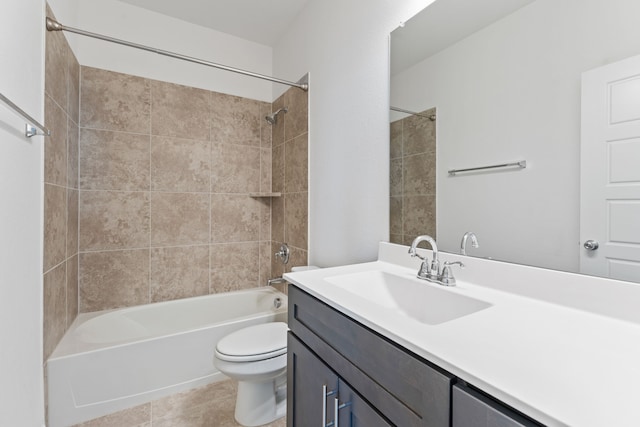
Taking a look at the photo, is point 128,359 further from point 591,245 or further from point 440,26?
point 440,26

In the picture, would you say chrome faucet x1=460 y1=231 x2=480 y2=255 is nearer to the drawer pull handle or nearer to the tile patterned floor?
the drawer pull handle

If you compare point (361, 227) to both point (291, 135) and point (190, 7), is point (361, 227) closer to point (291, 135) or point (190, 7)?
point (291, 135)

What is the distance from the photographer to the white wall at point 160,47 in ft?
6.34

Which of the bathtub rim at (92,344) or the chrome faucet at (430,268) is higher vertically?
the chrome faucet at (430,268)

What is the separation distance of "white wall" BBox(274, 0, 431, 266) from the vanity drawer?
2.23 feet

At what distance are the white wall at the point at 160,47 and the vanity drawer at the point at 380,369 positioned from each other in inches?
84.2

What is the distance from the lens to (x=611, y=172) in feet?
2.36

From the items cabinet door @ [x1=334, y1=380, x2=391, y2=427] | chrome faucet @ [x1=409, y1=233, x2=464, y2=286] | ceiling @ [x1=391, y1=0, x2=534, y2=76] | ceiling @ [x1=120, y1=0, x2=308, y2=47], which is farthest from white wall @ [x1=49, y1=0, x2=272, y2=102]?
cabinet door @ [x1=334, y1=380, x2=391, y2=427]

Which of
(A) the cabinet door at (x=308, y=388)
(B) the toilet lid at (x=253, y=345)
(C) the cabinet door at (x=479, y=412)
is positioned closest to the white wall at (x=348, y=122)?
(B) the toilet lid at (x=253, y=345)

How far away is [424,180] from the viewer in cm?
126

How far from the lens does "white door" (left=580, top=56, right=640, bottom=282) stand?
688mm

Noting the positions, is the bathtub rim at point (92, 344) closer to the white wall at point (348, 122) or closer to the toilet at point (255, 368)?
the toilet at point (255, 368)

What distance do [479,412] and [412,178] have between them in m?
1.00

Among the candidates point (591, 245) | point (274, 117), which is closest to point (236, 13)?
point (274, 117)
